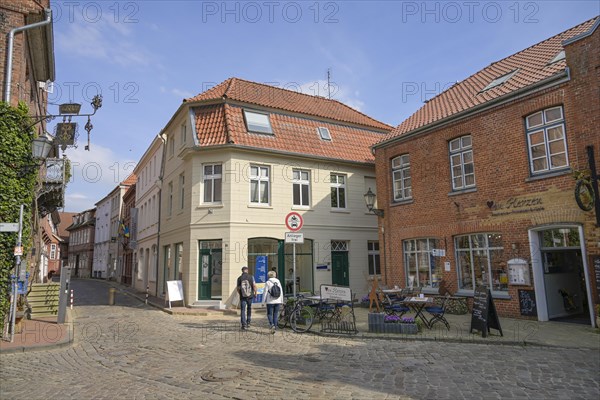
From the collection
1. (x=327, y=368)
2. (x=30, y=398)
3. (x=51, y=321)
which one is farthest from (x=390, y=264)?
(x=30, y=398)

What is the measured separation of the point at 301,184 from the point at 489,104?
865cm

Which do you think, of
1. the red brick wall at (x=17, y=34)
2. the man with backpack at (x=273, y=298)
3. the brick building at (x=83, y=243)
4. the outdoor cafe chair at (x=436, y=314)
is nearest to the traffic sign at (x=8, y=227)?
the red brick wall at (x=17, y=34)

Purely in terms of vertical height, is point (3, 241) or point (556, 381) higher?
point (3, 241)

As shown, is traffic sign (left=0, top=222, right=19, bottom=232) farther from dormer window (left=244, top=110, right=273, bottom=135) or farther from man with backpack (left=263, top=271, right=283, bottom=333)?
dormer window (left=244, top=110, right=273, bottom=135)

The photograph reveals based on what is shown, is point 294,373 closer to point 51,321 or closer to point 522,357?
point 522,357

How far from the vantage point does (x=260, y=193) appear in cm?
1802

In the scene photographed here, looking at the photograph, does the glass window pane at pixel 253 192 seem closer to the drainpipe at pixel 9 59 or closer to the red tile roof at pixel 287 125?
the red tile roof at pixel 287 125

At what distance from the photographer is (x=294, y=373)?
7.01 metres

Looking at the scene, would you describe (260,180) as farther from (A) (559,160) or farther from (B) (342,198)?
(A) (559,160)

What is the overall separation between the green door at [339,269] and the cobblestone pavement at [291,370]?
868 cm

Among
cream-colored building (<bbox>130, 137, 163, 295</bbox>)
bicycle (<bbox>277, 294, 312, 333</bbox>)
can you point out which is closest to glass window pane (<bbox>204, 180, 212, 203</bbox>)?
cream-colored building (<bbox>130, 137, 163, 295</bbox>)

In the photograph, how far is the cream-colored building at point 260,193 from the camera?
17.2 m

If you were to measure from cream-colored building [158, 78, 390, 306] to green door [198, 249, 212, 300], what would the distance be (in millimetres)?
41

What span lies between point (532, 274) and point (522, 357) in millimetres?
4588
